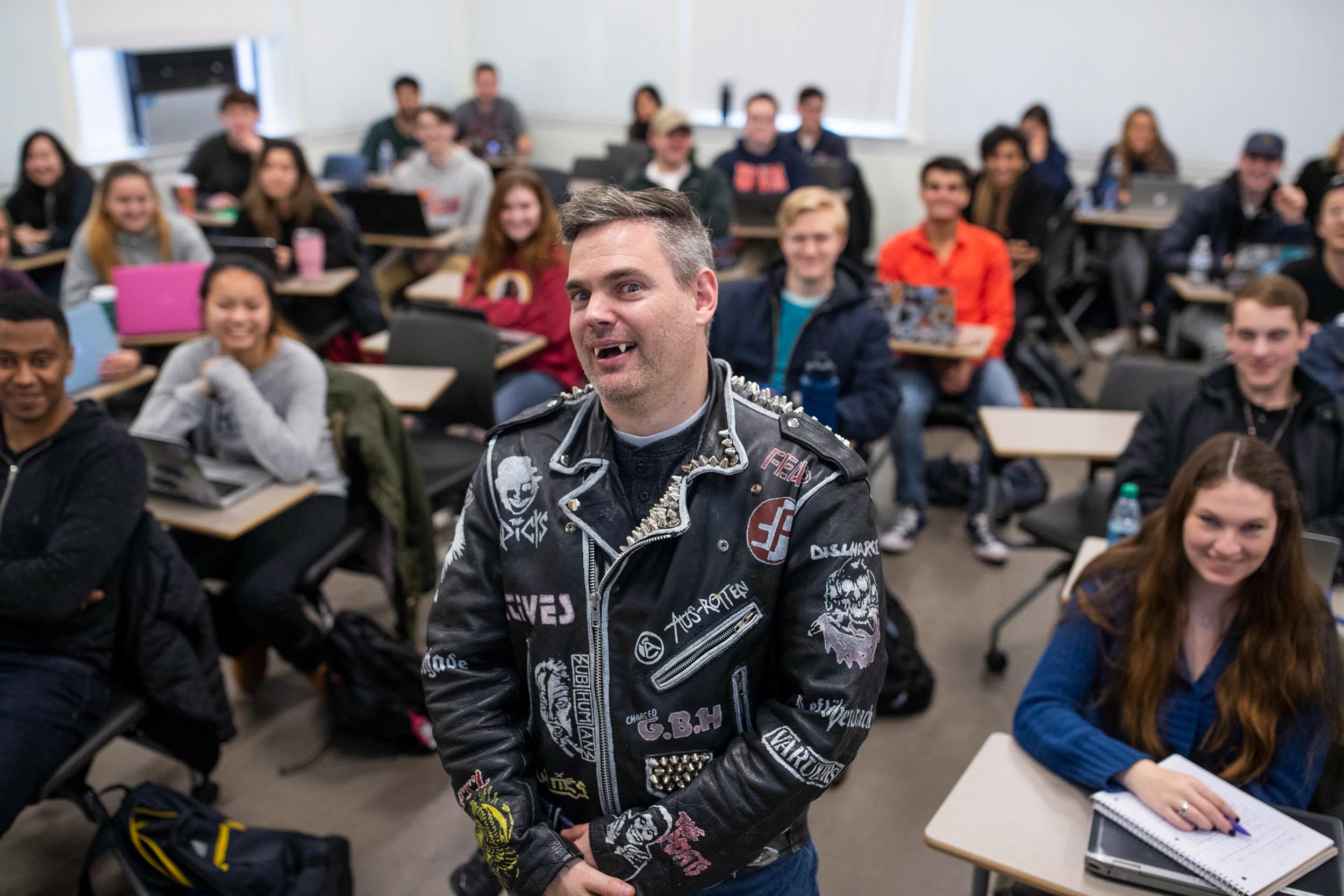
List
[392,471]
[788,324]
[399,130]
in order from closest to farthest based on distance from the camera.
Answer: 1. [392,471]
2. [788,324]
3. [399,130]

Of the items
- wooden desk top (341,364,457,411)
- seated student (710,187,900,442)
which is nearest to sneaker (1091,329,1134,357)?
seated student (710,187,900,442)

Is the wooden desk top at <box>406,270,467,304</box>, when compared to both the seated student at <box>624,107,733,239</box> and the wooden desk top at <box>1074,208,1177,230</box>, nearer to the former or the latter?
the seated student at <box>624,107,733,239</box>

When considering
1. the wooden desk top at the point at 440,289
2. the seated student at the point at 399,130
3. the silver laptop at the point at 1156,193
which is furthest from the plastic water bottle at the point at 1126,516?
the seated student at the point at 399,130

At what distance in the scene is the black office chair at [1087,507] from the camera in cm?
317

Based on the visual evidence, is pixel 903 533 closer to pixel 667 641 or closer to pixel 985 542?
pixel 985 542

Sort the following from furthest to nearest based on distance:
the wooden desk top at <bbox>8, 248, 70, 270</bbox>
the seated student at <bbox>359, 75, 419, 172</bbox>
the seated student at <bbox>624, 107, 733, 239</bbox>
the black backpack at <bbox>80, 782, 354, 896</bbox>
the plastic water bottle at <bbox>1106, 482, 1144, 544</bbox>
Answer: the seated student at <bbox>359, 75, 419, 172</bbox> < the seated student at <bbox>624, 107, 733, 239</bbox> < the wooden desk top at <bbox>8, 248, 70, 270</bbox> < the plastic water bottle at <bbox>1106, 482, 1144, 544</bbox> < the black backpack at <bbox>80, 782, 354, 896</bbox>

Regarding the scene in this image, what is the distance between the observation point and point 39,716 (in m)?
2.12

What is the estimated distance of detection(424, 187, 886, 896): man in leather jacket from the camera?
4.27 ft

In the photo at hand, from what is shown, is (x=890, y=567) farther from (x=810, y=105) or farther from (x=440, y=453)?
(x=810, y=105)

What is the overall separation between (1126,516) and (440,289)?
3169 millimetres

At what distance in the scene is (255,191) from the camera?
482 centimetres

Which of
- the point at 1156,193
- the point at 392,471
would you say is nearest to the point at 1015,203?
the point at 1156,193

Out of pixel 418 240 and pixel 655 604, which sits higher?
pixel 655 604

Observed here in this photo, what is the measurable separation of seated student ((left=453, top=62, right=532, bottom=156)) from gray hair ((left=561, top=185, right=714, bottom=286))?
765 cm
